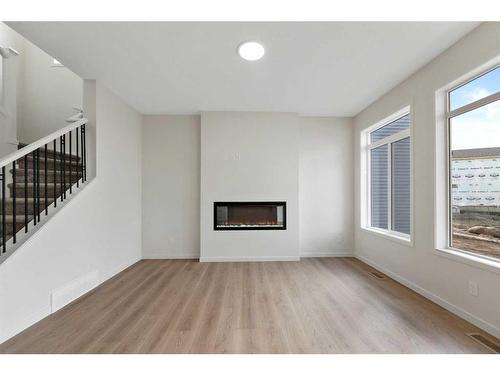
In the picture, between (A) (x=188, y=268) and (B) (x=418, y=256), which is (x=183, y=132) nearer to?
(A) (x=188, y=268)

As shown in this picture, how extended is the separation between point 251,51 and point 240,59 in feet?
0.70

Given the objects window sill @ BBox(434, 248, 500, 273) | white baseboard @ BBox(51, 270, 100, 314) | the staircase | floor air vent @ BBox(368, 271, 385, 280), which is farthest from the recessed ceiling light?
floor air vent @ BBox(368, 271, 385, 280)

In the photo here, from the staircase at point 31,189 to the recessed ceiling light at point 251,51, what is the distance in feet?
6.48

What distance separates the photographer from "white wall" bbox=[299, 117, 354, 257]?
4543 millimetres

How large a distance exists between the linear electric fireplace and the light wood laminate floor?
106cm

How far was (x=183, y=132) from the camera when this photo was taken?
446cm

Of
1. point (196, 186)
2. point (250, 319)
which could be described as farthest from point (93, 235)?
point (250, 319)

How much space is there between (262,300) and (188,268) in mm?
1613

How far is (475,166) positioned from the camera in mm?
2316

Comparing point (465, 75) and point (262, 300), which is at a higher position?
point (465, 75)

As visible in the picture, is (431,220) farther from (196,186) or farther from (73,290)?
(73,290)

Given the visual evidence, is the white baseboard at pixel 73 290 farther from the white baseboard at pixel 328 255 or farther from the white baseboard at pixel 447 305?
the white baseboard at pixel 447 305
